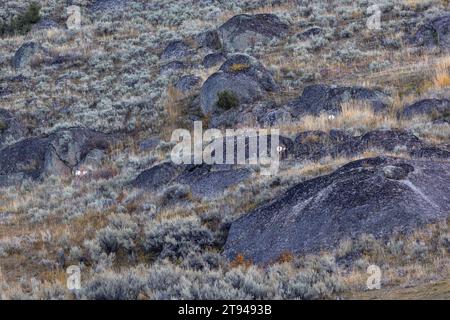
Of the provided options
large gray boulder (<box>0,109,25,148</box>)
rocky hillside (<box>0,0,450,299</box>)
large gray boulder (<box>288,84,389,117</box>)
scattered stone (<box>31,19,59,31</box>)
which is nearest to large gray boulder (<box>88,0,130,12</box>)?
scattered stone (<box>31,19,59,31</box>)

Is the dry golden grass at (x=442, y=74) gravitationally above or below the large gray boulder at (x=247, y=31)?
below

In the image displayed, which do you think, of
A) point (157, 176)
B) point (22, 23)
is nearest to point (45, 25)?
point (22, 23)

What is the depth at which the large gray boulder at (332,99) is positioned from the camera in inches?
698

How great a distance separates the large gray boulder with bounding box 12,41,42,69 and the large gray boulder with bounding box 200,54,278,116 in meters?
13.1

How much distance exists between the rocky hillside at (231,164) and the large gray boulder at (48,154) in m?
0.06

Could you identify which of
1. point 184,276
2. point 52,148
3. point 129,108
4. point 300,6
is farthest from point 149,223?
point 300,6

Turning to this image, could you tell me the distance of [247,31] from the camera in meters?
27.4

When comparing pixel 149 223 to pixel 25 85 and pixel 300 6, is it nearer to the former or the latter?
pixel 25 85

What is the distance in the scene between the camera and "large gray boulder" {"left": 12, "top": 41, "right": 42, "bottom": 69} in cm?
3080

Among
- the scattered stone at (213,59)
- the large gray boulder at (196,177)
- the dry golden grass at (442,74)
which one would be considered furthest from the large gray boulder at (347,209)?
the scattered stone at (213,59)

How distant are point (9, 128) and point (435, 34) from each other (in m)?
15.7

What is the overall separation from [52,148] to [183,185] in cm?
683

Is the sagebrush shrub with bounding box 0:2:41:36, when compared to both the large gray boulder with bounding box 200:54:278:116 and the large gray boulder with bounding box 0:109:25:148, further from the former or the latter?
the large gray boulder with bounding box 200:54:278:116

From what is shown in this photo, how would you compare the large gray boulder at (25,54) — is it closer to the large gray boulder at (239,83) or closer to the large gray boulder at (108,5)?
the large gray boulder at (108,5)
